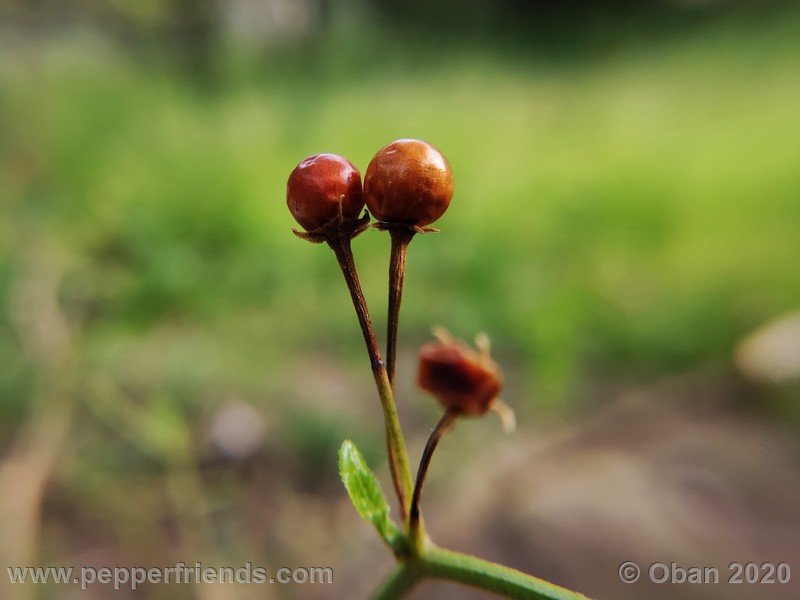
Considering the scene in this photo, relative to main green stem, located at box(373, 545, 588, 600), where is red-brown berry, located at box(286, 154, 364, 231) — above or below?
above

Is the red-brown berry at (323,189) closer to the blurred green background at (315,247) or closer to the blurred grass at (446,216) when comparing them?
the blurred green background at (315,247)

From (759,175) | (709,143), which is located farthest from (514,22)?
(759,175)

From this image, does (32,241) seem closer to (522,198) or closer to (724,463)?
(522,198)

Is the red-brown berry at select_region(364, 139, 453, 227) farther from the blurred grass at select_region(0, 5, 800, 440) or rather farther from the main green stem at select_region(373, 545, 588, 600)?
the blurred grass at select_region(0, 5, 800, 440)

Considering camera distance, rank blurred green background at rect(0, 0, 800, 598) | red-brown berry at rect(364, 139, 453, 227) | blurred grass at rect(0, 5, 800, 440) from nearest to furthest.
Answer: red-brown berry at rect(364, 139, 453, 227), blurred green background at rect(0, 0, 800, 598), blurred grass at rect(0, 5, 800, 440)

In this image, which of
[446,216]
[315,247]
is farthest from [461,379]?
[446,216]

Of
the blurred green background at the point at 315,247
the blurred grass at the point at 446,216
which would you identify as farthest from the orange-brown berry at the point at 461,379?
the blurred grass at the point at 446,216

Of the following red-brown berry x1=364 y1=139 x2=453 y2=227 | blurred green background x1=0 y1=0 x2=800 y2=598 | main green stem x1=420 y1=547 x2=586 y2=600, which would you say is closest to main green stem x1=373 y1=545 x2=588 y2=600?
main green stem x1=420 y1=547 x2=586 y2=600
